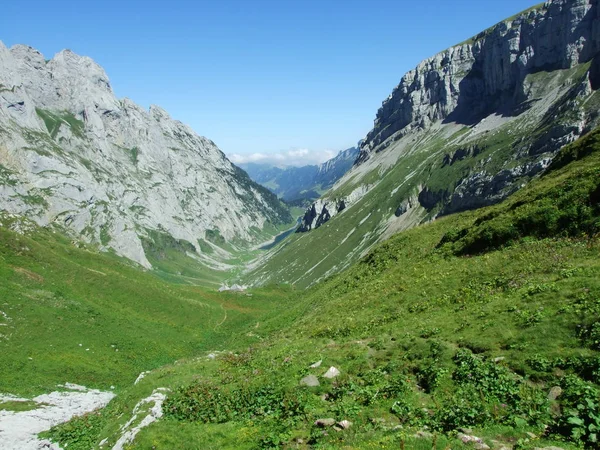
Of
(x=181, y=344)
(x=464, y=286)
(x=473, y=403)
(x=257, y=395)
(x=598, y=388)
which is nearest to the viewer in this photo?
(x=598, y=388)

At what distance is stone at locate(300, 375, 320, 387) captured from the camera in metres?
21.5

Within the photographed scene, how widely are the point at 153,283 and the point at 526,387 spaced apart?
7409cm

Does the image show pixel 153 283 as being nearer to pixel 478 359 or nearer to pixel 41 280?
pixel 41 280

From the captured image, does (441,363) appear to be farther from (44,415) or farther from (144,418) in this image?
(44,415)

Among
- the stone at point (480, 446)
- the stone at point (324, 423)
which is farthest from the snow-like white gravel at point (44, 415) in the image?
the stone at point (480, 446)

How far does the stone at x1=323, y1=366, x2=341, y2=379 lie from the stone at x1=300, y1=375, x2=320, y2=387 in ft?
2.08

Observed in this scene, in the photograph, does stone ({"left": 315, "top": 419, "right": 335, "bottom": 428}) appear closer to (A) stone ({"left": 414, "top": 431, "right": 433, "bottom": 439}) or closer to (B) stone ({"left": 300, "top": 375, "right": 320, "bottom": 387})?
(A) stone ({"left": 414, "top": 431, "right": 433, "bottom": 439})

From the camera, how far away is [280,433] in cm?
1719

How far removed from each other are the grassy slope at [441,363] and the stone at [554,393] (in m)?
0.26

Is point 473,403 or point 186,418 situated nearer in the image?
point 473,403

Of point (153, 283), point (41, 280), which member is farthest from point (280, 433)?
point (153, 283)

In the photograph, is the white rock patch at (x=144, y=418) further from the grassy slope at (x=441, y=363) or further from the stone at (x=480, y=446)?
the stone at (x=480, y=446)

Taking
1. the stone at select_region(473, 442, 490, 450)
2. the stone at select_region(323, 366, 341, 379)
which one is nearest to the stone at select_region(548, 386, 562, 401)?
the stone at select_region(473, 442, 490, 450)

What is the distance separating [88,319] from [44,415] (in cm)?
2471
